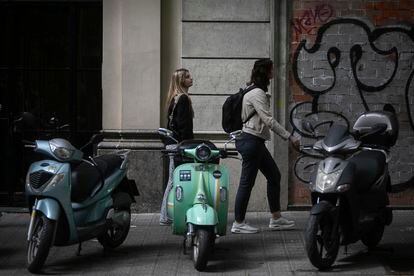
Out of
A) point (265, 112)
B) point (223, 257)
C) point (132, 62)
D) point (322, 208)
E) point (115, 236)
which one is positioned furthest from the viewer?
point (132, 62)

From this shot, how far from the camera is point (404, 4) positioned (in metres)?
11.0

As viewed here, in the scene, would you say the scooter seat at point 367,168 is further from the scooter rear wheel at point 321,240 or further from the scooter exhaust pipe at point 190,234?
the scooter exhaust pipe at point 190,234

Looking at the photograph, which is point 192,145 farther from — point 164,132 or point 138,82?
point 138,82

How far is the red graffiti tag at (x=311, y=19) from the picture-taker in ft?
Result: 36.0

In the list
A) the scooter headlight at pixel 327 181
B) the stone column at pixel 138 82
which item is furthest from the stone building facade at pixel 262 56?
the scooter headlight at pixel 327 181

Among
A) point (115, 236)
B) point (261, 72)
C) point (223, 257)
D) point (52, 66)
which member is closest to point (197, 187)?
point (223, 257)

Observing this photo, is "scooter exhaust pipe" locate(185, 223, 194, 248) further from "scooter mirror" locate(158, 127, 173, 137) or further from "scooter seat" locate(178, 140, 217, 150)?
"scooter mirror" locate(158, 127, 173, 137)

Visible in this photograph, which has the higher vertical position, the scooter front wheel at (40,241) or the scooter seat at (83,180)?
the scooter seat at (83,180)

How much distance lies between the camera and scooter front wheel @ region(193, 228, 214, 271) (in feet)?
25.1

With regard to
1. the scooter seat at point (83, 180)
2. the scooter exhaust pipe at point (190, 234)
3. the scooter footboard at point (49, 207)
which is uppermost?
the scooter seat at point (83, 180)

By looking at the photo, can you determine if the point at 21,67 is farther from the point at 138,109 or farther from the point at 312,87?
the point at 312,87

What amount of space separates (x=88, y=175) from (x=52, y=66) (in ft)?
12.6

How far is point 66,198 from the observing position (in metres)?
7.80

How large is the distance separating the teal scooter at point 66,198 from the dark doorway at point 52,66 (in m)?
3.23
